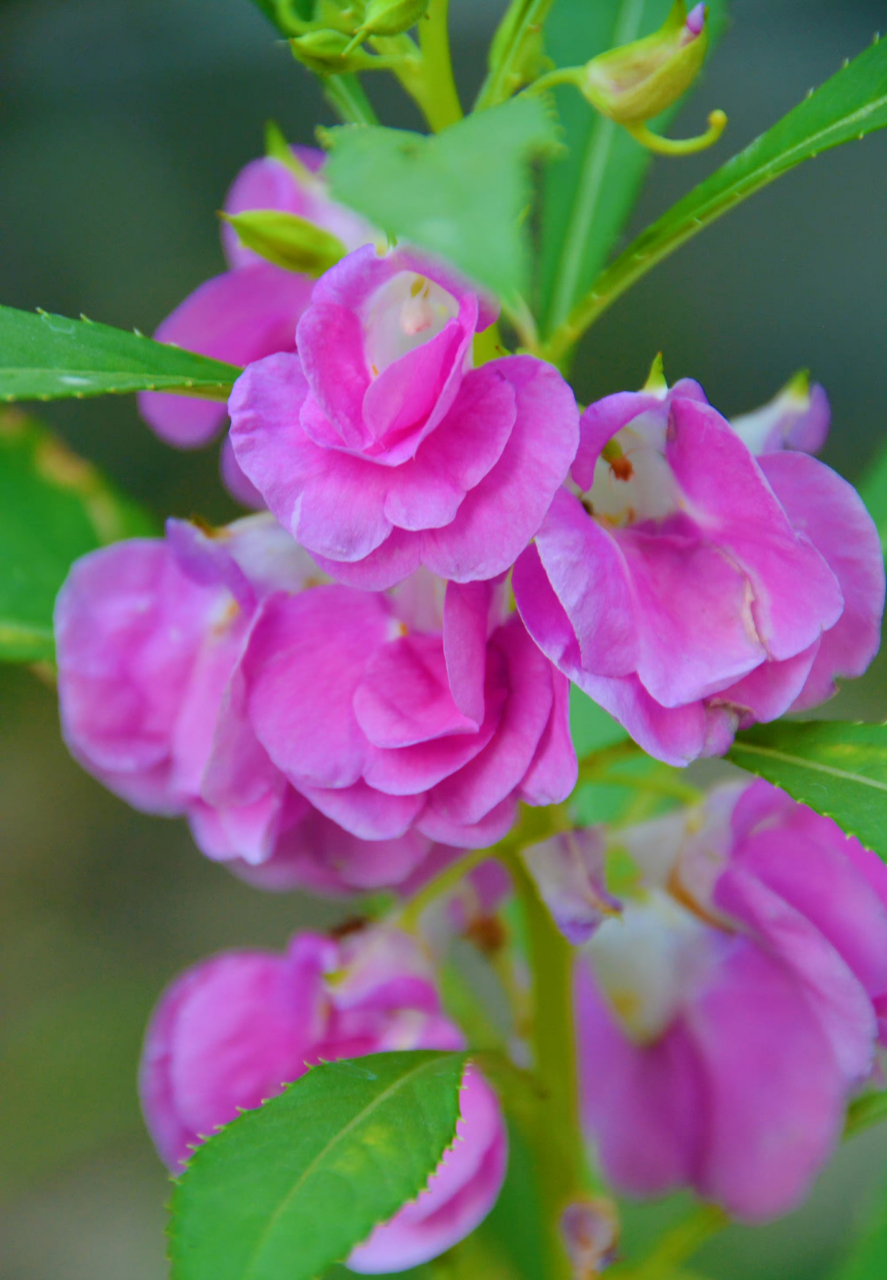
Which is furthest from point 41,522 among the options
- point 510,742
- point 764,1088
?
point 764,1088

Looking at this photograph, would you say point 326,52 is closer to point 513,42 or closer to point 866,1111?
point 513,42

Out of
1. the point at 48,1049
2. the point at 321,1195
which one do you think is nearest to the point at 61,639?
the point at 321,1195

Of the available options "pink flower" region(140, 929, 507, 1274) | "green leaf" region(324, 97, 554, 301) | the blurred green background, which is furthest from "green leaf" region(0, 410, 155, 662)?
the blurred green background

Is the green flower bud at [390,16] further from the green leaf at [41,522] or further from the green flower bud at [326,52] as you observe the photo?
the green leaf at [41,522]

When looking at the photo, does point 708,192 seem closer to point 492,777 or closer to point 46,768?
point 492,777

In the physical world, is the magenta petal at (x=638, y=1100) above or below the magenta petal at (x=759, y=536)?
below

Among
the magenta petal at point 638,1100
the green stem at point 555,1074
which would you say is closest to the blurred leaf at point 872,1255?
the magenta petal at point 638,1100
